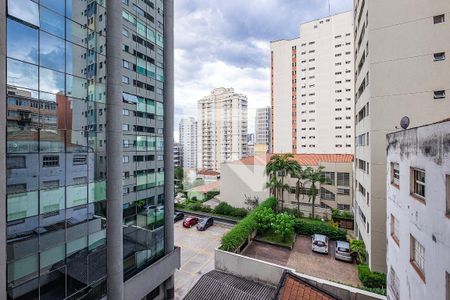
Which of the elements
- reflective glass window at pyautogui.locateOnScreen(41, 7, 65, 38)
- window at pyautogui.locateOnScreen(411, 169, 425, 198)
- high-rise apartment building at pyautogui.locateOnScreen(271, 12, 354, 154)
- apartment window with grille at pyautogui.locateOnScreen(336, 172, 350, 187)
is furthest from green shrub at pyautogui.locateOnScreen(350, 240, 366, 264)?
high-rise apartment building at pyautogui.locateOnScreen(271, 12, 354, 154)

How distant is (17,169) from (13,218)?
1.81 m

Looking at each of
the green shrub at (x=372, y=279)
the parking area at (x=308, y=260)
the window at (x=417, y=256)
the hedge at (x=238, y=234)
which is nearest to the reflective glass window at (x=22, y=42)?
the window at (x=417, y=256)

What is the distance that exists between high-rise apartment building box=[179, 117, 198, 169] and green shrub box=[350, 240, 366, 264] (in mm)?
82822

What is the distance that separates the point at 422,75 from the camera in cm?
1460

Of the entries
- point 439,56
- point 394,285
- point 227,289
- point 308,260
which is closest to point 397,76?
point 439,56

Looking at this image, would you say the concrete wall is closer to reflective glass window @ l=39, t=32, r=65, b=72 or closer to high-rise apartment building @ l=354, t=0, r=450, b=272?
high-rise apartment building @ l=354, t=0, r=450, b=272

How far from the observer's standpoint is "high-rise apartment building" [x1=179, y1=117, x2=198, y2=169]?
102006 millimetres

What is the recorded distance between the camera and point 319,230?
24844 mm

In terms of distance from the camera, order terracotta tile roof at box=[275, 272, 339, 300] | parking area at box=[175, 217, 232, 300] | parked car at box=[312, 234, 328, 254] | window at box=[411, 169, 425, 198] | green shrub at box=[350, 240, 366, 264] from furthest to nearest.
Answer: parked car at box=[312, 234, 328, 254]
green shrub at box=[350, 240, 366, 264]
parking area at box=[175, 217, 232, 300]
terracotta tile roof at box=[275, 272, 339, 300]
window at box=[411, 169, 425, 198]

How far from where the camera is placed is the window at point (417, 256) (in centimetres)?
706

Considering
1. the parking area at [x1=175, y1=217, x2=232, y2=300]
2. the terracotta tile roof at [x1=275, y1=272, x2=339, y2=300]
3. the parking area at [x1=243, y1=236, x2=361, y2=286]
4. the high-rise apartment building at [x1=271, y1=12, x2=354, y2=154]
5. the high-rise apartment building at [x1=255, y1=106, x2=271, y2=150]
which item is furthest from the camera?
the high-rise apartment building at [x1=255, y1=106, x2=271, y2=150]

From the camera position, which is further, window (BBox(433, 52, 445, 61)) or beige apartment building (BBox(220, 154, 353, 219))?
beige apartment building (BBox(220, 154, 353, 219))

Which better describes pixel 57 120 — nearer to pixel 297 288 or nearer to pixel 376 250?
pixel 297 288

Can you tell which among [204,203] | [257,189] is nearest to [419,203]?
[257,189]
